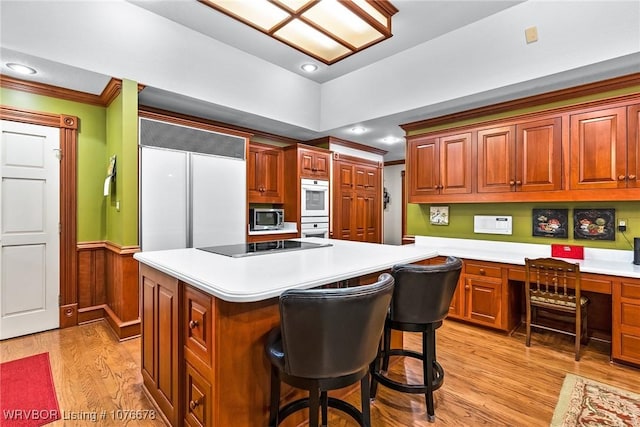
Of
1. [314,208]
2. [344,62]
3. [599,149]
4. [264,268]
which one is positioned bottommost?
[264,268]

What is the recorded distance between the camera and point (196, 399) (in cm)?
146

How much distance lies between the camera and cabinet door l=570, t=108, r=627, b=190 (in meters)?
2.64

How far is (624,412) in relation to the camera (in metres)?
1.86

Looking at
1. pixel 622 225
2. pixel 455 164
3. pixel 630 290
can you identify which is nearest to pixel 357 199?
pixel 455 164

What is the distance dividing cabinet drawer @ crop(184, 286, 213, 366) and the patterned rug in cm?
198

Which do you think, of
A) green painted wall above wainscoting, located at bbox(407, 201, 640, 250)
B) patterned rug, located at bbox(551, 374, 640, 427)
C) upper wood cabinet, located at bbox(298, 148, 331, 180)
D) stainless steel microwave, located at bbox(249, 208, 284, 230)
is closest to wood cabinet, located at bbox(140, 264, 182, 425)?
patterned rug, located at bbox(551, 374, 640, 427)

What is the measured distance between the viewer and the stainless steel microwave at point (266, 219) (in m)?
4.46

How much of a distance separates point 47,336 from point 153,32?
318cm

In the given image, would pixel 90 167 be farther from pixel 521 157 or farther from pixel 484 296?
pixel 521 157

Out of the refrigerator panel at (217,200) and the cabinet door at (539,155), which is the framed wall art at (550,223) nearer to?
the cabinet door at (539,155)

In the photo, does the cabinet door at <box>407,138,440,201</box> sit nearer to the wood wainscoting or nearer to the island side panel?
the island side panel

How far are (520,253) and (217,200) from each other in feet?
11.5

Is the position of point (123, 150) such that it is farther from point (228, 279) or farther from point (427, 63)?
point (427, 63)

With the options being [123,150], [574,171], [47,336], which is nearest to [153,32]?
[123,150]
